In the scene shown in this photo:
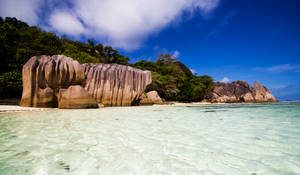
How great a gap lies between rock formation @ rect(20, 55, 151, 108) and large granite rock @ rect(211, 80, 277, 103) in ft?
63.4

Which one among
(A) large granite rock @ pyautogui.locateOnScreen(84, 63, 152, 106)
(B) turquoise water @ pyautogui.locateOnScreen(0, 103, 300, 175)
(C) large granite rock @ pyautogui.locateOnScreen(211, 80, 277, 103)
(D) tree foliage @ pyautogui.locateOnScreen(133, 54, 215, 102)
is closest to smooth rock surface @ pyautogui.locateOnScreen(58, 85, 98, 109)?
(A) large granite rock @ pyautogui.locateOnScreen(84, 63, 152, 106)

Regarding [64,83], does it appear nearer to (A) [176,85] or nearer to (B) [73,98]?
(B) [73,98]

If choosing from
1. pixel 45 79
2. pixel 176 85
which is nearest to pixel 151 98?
pixel 176 85

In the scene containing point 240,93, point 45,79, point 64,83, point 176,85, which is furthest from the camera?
point 240,93

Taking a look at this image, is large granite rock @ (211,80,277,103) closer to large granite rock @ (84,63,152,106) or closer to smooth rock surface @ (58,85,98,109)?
large granite rock @ (84,63,152,106)

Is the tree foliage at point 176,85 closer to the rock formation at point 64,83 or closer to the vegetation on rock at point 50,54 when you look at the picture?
the vegetation on rock at point 50,54

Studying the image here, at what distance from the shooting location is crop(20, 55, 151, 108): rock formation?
711 centimetres

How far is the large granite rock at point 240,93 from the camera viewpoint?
23964 millimetres

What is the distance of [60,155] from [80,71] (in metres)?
7.76

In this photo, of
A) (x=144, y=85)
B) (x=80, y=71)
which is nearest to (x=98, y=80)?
(x=80, y=71)

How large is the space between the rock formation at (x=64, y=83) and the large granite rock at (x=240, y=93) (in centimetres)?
1931

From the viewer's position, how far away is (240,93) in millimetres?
24703

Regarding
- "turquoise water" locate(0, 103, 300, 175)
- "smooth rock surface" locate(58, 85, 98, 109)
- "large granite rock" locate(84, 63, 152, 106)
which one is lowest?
"turquoise water" locate(0, 103, 300, 175)

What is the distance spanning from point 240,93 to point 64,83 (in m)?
26.7
